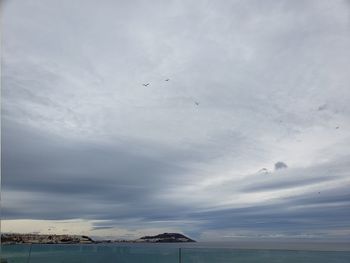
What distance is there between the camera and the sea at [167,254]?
895 cm

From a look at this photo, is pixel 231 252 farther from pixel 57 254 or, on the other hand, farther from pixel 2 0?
pixel 2 0

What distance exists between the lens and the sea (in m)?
8.95

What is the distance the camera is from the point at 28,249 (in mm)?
11625

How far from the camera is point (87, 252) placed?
11.4m

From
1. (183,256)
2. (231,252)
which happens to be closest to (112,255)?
(183,256)

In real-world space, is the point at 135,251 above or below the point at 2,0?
below

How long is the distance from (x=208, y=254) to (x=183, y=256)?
64cm

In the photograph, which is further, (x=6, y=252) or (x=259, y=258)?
(x=6, y=252)

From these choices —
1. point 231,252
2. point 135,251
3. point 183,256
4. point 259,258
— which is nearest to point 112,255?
point 135,251

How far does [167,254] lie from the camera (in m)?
9.84

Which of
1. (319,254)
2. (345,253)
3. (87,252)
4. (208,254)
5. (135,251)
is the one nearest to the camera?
(319,254)

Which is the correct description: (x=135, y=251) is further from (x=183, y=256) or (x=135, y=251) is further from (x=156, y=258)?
(x=183, y=256)

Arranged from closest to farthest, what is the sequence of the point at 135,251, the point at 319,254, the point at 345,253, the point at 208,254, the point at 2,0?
the point at 2,0, the point at 319,254, the point at 345,253, the point at 208,254, the point at 135,251

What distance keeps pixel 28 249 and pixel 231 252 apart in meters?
5.80
